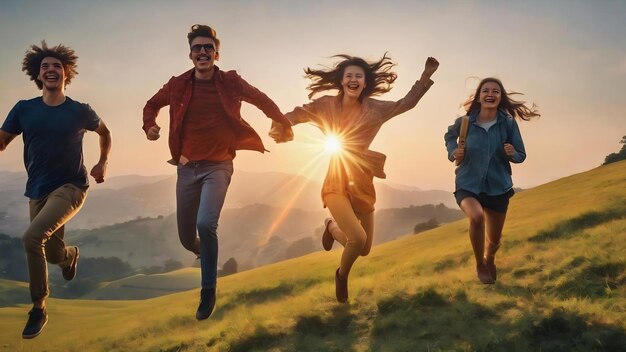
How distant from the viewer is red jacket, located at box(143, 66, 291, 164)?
6.75 metres

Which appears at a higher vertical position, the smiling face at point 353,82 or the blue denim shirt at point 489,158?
the smiling face at point 353,82

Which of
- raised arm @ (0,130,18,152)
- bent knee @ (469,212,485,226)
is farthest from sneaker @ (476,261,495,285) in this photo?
raised arm @ (0,130,18,152)

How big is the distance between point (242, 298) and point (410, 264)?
13.8 ft

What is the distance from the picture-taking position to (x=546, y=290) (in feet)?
23.5

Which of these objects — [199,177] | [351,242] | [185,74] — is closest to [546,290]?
[351,242]

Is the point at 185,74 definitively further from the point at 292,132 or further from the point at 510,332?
the point at 510,332

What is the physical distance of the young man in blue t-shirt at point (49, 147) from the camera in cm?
638

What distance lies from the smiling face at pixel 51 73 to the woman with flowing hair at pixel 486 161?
586cm

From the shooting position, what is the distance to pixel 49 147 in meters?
6.78

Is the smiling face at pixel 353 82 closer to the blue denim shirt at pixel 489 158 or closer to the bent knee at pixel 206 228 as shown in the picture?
the blue denim shirt at pixel 489 158

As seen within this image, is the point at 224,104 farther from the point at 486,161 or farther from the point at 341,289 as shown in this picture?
the point at 486,161

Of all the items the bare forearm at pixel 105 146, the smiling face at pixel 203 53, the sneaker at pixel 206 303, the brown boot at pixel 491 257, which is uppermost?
the smiling face at pixel 203 53

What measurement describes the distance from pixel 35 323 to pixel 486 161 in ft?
21.5

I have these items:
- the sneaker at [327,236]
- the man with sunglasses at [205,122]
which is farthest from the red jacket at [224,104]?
the sneaker at [327,236]
